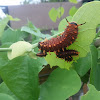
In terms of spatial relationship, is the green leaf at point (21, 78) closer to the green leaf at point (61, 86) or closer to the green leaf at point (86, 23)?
the green leaf at point (61, 86)

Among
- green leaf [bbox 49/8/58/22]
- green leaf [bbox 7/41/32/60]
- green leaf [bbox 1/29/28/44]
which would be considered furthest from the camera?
green leaf [bbox 49/8/58/22]

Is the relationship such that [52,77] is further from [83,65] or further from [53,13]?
[53,13]

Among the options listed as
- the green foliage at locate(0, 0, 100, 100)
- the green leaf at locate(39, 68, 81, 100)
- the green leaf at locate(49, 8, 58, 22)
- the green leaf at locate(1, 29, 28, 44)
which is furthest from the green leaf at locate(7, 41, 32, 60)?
the green leaf at locate(49, 8, 58, 22)

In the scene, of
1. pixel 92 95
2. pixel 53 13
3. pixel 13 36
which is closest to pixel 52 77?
pixel 92 95

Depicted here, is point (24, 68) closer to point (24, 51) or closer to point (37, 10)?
point (24, 51)

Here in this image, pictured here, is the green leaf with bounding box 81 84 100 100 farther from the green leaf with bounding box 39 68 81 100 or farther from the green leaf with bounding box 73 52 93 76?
the green leaf with bounding box 73 52 93 76

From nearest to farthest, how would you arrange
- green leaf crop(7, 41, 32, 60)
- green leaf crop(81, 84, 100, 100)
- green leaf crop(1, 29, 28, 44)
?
1. green leaf crop(81, 84, 100, 100)
2. green leaf crop(7, 41, 32, 60)
3. green leaf crop(1, 29, 28, 44)
